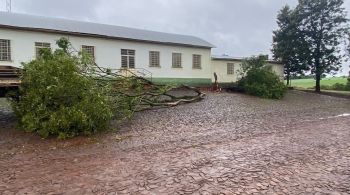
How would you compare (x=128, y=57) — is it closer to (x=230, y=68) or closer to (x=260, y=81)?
(x=260, y=81)

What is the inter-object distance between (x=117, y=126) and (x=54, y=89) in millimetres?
2743

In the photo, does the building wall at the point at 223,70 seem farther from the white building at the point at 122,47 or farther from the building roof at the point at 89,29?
the building roof at the point at 89,29

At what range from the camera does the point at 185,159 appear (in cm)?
830

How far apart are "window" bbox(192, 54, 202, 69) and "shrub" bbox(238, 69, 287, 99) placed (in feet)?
14.3

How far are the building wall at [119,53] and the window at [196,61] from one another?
251 millimetres

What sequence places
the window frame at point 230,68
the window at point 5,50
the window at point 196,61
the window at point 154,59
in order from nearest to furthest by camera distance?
1. the window at point 5,50
2. the window at point 154,59
3. the window at point 196,61
4. the window frame at point 230,68

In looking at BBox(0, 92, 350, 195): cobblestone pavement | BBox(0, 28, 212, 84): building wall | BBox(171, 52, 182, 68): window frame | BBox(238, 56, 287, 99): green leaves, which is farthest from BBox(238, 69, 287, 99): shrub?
BBox(0, 92, 350, 195): cobblestone pavement

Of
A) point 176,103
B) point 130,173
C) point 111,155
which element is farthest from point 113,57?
point 130,173

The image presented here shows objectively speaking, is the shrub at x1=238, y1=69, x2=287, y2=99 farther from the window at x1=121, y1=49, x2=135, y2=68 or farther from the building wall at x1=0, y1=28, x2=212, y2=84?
the window at x1=121, y1=49, x2=135, y2=68

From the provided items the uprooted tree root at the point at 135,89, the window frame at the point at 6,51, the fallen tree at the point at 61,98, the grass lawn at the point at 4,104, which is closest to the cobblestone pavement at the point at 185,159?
the fallen tree at the point at 61,98

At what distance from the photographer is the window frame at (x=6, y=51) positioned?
1992 centimetres

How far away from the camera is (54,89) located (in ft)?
36.7

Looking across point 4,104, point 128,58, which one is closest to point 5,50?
point 4,104

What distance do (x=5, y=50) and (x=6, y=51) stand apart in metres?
0.08
